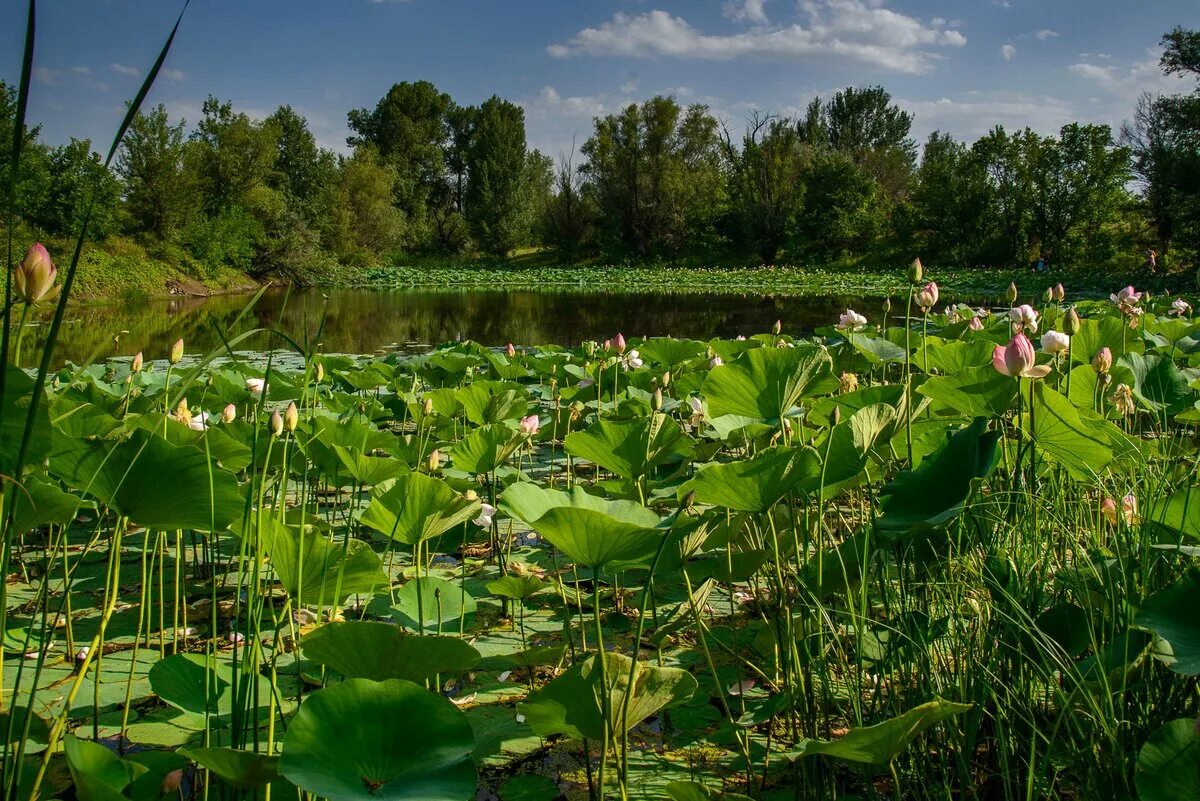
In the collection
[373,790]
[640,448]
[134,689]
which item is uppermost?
[640,448]

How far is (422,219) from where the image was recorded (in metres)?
29.1

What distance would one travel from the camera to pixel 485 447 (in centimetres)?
164

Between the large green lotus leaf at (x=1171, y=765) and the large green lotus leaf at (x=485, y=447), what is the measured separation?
1.18m

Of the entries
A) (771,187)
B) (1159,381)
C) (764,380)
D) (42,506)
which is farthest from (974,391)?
(771,187)

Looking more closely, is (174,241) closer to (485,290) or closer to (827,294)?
(485,290)

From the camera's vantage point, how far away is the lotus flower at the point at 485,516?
1.64 m

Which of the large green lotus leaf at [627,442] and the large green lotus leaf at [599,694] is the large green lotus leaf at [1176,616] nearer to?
the large green lotus leaf at [599,694]

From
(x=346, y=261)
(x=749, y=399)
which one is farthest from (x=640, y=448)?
(x=346, y=261)

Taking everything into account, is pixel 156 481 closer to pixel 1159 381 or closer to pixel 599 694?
pixel 599 694

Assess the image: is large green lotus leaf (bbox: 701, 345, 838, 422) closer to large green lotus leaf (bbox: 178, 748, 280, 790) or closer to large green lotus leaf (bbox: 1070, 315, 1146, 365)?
large green lotus leaf (bbox: 178, 748, 280, 790)

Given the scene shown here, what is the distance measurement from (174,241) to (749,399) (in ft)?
58.4

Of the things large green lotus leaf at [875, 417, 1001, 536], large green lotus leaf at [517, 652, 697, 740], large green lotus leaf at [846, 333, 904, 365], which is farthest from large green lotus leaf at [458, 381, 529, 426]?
large green lotus leaf at [517, 652, 697, 740]

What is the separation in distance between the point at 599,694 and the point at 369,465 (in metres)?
0.92

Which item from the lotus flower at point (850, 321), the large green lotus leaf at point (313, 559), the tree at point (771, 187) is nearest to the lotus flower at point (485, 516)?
the large green lotus leaf at point (313, 559)
